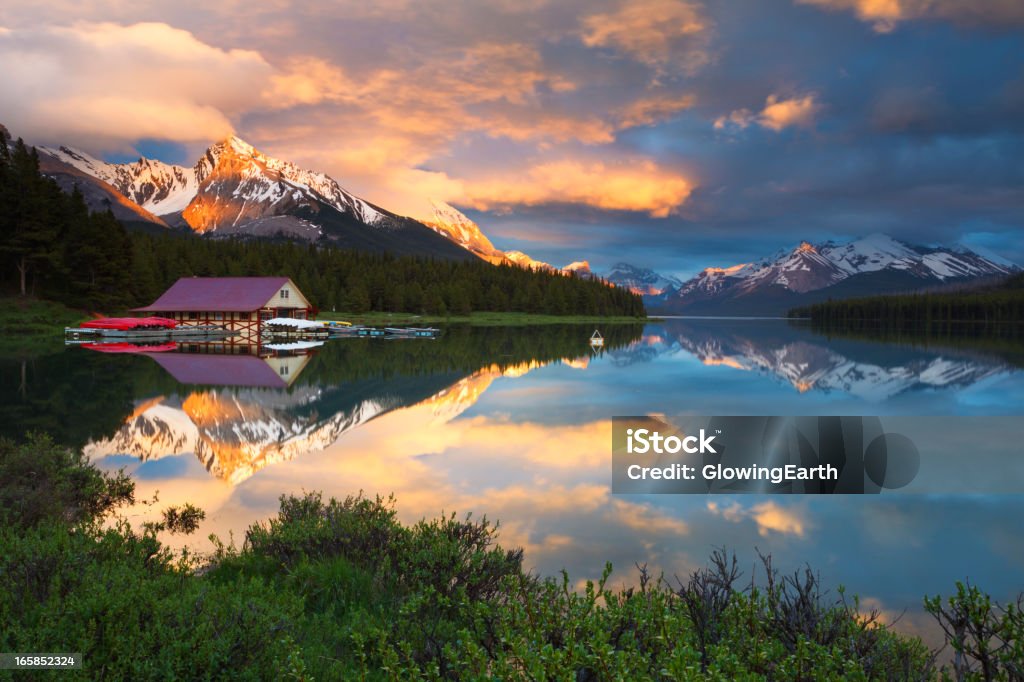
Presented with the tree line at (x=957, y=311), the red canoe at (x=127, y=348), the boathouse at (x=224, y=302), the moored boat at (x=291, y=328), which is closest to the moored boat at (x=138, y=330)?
the boathouse at (x=224, y=302)

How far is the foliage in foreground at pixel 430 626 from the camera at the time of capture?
15.7ft

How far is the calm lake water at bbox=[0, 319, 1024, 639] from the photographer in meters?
11.1

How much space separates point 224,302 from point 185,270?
30836 mm

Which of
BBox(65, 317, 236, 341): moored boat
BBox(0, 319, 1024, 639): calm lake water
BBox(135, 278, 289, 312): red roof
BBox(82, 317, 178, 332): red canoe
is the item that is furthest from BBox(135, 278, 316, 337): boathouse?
BBox(0, 319, 1024, 639): calm lake water

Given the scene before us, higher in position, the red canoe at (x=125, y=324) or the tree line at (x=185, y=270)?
the tree line at (x=185, y=270)

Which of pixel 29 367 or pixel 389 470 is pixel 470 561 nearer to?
pixel 389 470

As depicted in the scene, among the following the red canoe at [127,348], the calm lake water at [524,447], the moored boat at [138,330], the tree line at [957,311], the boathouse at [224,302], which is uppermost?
the tree line at [957,311]

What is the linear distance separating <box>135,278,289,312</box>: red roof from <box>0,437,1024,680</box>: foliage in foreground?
80.6m

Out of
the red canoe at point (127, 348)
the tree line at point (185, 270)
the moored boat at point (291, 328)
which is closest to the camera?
the red canoe at point (127, 348)

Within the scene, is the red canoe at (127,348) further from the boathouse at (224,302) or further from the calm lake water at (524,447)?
the boathouse at (224,302)

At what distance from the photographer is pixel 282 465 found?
56.0 feet

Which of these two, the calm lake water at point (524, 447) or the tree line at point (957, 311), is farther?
the tree line at point (957, 311)

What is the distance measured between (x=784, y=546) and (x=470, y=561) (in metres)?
6.33

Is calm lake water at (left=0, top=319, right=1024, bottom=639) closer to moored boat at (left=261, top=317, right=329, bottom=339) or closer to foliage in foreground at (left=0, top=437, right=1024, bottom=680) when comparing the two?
foliage in foreground at (left=0, top=437, right=1024, bottom=680)
